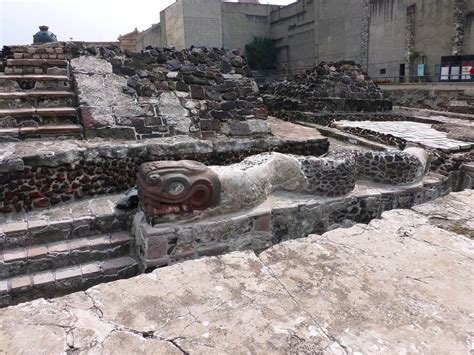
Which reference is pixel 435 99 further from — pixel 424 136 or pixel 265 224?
pixel 265 224

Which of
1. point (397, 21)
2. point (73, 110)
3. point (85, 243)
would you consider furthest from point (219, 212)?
point (397, 21)

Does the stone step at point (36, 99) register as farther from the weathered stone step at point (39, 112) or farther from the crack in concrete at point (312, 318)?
the crack in concrete at point (312, 318)

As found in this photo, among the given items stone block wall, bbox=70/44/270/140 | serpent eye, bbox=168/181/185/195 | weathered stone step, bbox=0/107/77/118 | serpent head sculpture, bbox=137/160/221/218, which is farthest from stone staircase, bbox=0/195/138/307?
weathered stone step, bbox=0/107/77/118

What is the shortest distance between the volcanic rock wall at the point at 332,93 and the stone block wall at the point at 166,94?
4032 millimetres

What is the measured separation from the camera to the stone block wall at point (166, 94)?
A: 163 inches

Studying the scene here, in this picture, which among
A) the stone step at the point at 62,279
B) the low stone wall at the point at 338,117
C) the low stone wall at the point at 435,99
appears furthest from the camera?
the low stone wall at the point at 435,99

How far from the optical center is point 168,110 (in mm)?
4445

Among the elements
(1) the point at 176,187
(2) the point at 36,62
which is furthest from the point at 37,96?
(1) the point at 176,187

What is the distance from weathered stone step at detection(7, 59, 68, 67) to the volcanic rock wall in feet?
18.6

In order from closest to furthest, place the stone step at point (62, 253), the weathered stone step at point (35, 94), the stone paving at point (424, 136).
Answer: the stone step at point (62, 253) < the weathered stone step at point (35, 94) < the stone paving at point (424, 136)

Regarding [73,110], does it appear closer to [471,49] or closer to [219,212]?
[219,212]

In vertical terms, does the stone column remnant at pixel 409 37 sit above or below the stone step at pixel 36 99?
above

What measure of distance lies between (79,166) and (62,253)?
96 centimetres

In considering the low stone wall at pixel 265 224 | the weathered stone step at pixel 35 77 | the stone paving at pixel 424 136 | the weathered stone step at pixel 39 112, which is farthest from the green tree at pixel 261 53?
the low stone wall at pixel 265 224
